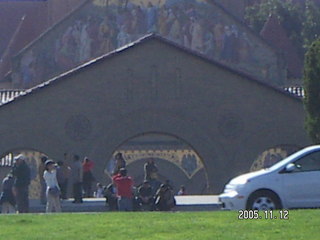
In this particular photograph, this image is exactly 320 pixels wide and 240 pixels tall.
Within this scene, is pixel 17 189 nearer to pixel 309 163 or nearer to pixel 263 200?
pixel 263 200

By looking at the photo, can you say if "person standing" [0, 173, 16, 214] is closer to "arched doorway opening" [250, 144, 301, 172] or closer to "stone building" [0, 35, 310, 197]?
"stone building" [0, 35, 310, 197]

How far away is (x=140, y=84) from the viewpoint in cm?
4625

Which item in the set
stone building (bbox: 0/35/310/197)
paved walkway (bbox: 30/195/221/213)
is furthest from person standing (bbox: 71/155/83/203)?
stone building (bbox: 0/35/310/197)

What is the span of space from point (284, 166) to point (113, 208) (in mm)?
7741

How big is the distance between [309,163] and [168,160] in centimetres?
3331

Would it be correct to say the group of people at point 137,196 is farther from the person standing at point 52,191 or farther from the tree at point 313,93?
the tree at point 313,93

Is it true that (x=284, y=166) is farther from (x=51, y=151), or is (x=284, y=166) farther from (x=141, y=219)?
(x=51, y=151)

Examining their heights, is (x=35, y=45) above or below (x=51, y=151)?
above

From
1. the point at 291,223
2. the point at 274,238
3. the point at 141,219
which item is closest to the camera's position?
the point at 274,238

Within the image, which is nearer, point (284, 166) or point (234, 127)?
point (284, 166)

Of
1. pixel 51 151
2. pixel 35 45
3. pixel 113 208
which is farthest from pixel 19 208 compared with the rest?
pixel 35 45

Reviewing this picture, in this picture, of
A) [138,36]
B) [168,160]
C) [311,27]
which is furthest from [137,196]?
[311,27]

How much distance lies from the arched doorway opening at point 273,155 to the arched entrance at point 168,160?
750 cm

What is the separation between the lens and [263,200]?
2198cm
